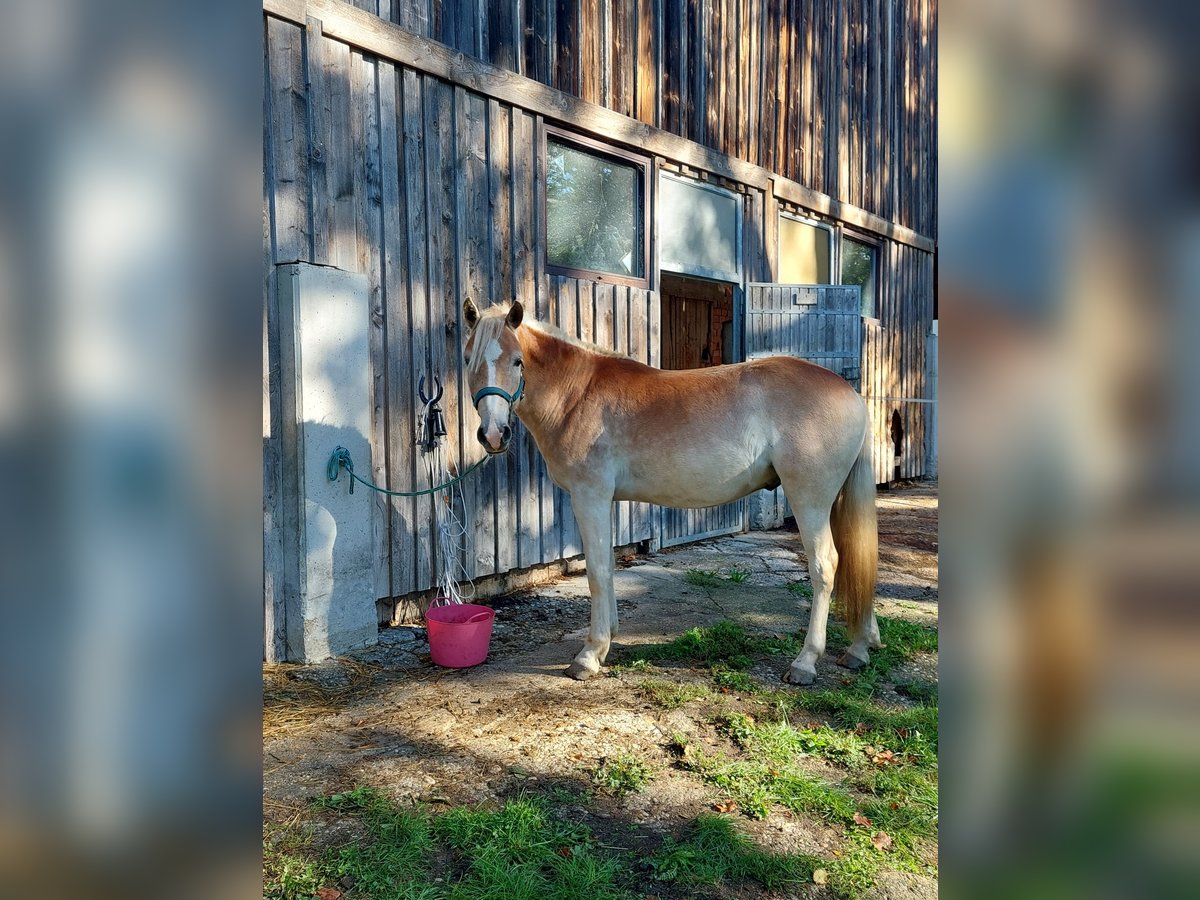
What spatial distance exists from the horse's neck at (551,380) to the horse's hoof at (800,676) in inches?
65.9

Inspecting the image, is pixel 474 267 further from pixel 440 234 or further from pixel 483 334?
pixel 483 334

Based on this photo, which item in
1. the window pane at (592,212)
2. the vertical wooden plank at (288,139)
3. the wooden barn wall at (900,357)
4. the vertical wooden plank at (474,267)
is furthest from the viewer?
the wooden barn wall at (900,357)

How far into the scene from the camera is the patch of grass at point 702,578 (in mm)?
5586

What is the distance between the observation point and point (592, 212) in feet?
20.2

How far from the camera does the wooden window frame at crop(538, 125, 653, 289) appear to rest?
5.57 meters

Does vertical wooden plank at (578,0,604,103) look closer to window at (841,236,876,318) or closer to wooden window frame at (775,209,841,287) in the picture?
wooden window frame at (775,209,841,287)

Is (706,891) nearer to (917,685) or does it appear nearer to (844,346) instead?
(917,685)

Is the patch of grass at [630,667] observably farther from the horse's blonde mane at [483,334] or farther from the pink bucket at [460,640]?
the horse's blonde mane at [483,334]

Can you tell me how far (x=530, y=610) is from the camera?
5012 millimetres

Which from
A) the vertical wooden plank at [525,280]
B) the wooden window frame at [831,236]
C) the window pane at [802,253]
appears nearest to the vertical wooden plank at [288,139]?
the vertical wooden plank at [525,280]
